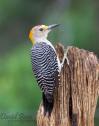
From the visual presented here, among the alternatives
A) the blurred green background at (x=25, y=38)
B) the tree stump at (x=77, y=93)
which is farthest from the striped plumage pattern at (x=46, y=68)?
the blurred green background at (x=25, y=38)

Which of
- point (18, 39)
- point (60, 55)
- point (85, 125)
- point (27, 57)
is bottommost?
point (85, 125)

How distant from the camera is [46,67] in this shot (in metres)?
12.9

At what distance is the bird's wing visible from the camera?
12.7 meters

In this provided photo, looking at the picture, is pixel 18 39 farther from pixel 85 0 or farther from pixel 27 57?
pixel 27 57

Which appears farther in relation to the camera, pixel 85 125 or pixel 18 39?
pixel 18 39

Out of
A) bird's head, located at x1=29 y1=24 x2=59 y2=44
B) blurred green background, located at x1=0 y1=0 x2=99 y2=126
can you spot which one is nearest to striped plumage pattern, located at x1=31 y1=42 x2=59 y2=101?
bird's head, located at x1=29 y1=24 x2=59 y2=44

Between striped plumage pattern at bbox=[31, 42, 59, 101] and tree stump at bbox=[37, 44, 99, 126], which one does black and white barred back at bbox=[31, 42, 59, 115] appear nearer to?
striped plumage pattern at bbox=[31, 42, 59, 101]

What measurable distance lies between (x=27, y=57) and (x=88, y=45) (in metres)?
2.41

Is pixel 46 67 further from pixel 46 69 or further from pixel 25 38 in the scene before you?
pixel 25 38

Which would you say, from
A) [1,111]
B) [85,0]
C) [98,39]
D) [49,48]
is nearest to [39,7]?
[85,0]

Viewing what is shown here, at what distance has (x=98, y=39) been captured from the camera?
75.2 ft

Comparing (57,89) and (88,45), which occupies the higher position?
(88,45)

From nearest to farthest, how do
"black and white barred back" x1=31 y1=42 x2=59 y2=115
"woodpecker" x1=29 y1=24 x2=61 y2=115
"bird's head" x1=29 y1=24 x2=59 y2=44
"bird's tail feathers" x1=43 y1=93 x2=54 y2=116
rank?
"bird's tail feathers" x1=43 y1=93 x2=54 y2=116 < "woodpecker" x1=29 y1=24 x2=61 y2=115 < "black and white barred back" x1=31 y1=42 x2=59 y2=115 < "bird's head" x1=29 y1=24 x2=59 y2=44

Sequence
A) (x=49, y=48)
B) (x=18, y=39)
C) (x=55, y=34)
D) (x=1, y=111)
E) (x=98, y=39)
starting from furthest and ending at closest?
1. (x=18, y=39)
2. (x=98, y=39)
3. (x=55, y=34)
4. (x=1, y=111)
5. (x=49, y=48)
